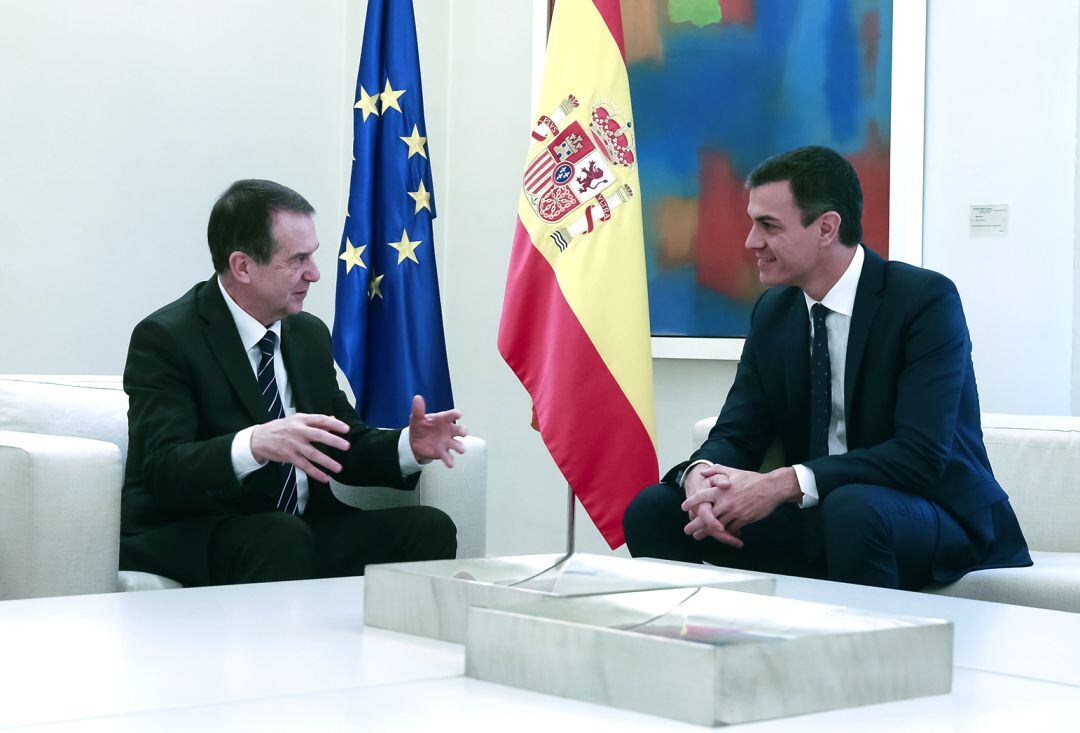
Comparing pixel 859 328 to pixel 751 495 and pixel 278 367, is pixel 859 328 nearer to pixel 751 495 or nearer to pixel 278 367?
pixel 751 495

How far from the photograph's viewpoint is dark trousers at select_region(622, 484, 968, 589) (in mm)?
2539

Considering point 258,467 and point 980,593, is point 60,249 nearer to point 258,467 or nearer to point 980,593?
point 258,467

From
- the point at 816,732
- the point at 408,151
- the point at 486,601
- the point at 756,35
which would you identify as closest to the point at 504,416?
the point at 408,151

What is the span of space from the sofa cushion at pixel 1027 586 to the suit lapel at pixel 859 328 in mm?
410

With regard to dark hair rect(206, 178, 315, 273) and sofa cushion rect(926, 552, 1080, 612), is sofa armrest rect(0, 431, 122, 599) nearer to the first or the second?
dark hair rect(206, 178, 315, 273)

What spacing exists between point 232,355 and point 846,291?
142cm

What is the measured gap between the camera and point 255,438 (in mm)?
2518

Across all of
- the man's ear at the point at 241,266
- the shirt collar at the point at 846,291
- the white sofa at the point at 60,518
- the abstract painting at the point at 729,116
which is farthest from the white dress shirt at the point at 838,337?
the white sofa at the point at 60,518

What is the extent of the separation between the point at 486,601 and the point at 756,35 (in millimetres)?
3312

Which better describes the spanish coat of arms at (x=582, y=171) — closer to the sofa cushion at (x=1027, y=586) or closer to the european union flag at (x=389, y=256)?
the european union flag at (x=389, y=256)

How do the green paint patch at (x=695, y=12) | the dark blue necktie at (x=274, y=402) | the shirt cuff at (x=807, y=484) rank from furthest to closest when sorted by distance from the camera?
1. the green paint patch at (x=695, y=12)
2. the dark blue necktie at (x=274, y=402)
3. the shirt cuff at (x=807, y=484)

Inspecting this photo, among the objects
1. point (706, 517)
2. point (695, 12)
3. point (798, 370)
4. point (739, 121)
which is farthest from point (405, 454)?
point (695, 12)

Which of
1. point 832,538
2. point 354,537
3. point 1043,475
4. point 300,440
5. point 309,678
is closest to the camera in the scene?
point 309,678

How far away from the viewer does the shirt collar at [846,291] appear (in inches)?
114
